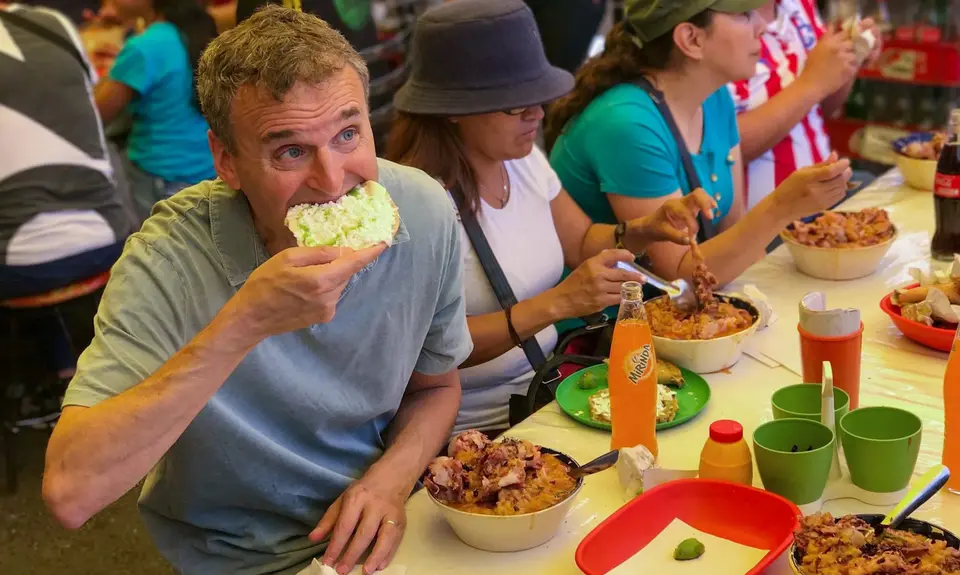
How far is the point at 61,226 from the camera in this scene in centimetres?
332

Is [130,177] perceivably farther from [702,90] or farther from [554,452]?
[554,452]

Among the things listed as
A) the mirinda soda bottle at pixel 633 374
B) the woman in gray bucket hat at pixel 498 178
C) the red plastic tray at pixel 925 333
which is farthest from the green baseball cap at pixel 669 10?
the mirinda soda bottle at pixel 633 374

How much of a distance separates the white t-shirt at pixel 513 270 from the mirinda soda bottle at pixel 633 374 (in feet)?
2.19

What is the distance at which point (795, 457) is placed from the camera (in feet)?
4.77

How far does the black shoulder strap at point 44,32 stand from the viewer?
11.0ft

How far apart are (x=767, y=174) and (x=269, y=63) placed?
239 centimetres

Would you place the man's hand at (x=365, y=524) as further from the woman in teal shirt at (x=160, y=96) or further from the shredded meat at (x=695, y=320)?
the woman in teal shirt at (x=160, y=96)

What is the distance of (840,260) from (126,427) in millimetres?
1706

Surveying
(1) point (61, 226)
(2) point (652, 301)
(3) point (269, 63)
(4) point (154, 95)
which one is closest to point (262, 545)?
(3) point (269, 63)

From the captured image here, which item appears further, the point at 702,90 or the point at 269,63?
the point at 702,90

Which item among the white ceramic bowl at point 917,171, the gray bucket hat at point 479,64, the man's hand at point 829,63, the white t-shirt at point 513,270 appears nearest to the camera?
the gray bucket hat at point 479,64

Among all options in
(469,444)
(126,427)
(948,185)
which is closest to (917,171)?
(948,185)

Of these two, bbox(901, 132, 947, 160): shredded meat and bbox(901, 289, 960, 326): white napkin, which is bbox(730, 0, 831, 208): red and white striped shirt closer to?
bbox(901, 132, 947, 160): shredded meat

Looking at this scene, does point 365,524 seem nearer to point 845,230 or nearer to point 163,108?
point 845,230
